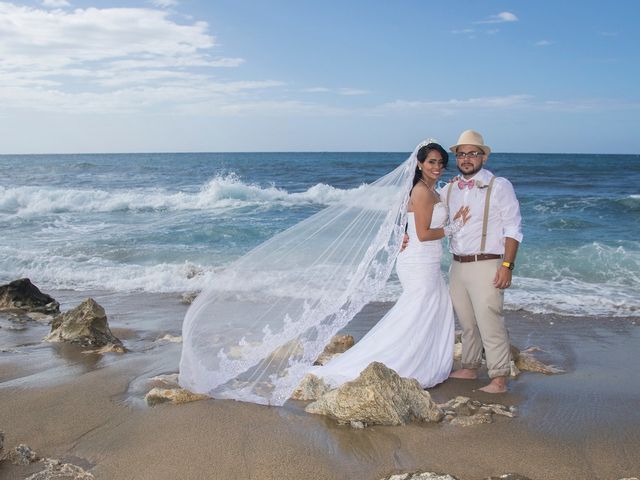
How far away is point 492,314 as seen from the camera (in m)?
4.56

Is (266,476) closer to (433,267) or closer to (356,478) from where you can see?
(356,478)

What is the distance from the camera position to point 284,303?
14.5 ft

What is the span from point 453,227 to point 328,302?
1138 millimetres

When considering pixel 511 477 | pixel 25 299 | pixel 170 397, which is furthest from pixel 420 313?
pixel 25 299

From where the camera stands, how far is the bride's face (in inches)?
174

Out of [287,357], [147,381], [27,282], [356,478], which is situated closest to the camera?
[356,478]

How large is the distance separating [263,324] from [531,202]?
1946cm

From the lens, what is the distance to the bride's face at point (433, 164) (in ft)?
14.5

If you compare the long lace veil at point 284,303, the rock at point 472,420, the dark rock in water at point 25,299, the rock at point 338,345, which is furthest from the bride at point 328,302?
the dark rock in water at point 25,299

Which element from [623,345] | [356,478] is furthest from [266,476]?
[623,345]

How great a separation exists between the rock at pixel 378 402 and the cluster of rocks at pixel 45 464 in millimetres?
1475

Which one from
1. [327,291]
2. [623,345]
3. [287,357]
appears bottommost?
[623,345]

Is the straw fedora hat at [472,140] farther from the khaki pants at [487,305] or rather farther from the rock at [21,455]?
the rock at [21,455]

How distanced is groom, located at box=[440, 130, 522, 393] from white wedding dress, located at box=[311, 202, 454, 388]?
0.66ft
